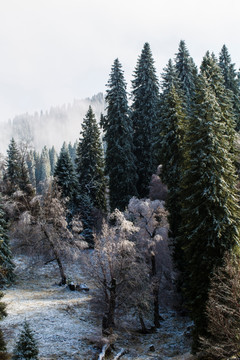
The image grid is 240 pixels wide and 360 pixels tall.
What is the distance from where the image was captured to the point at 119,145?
40.8 meters

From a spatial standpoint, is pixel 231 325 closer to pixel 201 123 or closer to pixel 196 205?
pixel 196 205

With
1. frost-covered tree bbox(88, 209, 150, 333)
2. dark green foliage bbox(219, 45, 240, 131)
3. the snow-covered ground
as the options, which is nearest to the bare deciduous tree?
the snow-covered ground

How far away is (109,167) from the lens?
41.7m

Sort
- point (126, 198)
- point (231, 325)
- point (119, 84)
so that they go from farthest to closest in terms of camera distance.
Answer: point (119, 84) < point (126, 198) < point (231, 325)

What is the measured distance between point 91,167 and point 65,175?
393cm

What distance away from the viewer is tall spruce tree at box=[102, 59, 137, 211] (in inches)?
1566

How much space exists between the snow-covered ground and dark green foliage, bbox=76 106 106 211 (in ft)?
51.9

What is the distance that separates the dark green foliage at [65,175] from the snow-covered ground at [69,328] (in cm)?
1463

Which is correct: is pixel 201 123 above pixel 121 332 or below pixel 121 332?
above

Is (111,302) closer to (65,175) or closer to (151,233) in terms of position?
(151,233)

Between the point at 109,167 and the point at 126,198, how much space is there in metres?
5.17

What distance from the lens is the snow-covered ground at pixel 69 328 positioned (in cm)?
1989

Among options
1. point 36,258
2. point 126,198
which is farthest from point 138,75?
point 36,258

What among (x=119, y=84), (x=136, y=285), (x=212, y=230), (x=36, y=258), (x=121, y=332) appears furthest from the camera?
(x=119, y=84)
